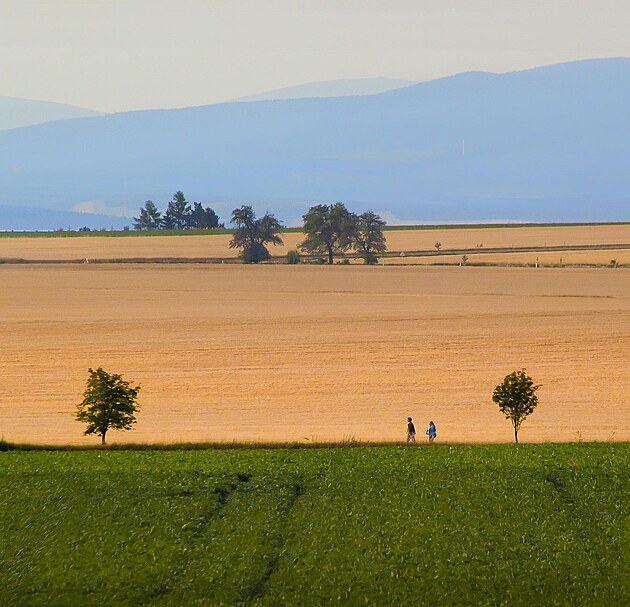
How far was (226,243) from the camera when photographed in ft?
514

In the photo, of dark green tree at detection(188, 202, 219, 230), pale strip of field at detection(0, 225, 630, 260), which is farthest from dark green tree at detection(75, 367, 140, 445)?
dark green tree at detection(188, 202, 219, 230)

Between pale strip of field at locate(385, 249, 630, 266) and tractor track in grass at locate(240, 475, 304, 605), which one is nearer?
tractor track in grass at locate(240, 475, 304, 605)

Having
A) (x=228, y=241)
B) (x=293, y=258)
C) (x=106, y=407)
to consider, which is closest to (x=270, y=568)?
(x=106, y=407)

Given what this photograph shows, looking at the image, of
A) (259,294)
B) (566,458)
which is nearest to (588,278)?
(259,294)

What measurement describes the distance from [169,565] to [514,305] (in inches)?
2277

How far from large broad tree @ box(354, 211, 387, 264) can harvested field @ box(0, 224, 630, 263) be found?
14063 millimetres

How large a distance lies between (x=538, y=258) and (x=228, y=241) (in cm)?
5070

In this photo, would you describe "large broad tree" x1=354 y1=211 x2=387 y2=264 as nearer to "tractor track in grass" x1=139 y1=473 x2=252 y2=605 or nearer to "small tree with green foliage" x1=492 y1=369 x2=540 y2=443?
"small tree with green foliage" x1=492 y1=369 x2=540 y2=443

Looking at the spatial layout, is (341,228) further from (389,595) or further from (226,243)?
(389,595)

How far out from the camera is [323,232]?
129500mm

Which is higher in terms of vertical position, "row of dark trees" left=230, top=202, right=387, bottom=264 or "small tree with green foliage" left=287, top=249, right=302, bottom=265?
"row of dark trees" left=230, top=202, right=387, bottom=264

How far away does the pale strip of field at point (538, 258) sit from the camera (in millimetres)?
121250

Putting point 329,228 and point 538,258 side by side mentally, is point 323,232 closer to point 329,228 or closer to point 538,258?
point 329,228

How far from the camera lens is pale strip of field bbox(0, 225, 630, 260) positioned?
143625 mm
